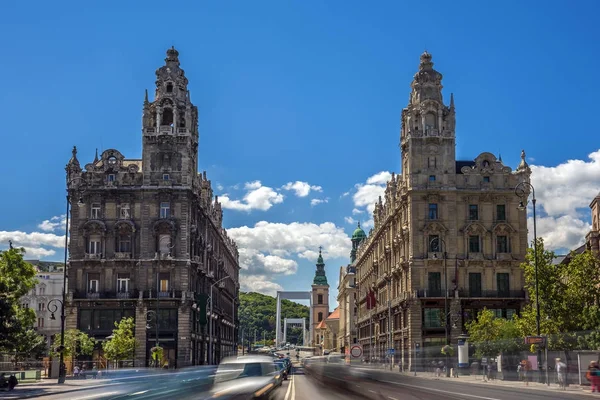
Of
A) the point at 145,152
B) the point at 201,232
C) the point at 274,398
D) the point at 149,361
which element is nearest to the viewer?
the point at 274,398

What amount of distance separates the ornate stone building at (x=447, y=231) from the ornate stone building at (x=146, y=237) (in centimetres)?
2377

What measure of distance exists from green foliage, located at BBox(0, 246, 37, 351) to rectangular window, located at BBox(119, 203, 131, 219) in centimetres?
3251

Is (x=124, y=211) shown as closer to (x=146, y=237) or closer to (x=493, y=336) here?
(x=146, y=237)

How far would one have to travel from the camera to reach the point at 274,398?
113ft

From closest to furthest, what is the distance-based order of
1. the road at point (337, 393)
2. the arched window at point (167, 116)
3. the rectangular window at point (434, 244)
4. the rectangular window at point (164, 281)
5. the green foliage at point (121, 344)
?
the road at point (337, 393) < the green foliage at point (121, 344) < the rectangular window at point (164, 281) < the rectangular window at point (434, 244) < the arched window at point (167, 116)

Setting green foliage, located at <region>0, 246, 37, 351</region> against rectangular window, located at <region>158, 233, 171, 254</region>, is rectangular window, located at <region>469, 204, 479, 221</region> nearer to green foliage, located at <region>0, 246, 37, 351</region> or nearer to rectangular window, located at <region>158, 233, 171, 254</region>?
rectangular window, located at <region>158, 233, 171, 254</region>

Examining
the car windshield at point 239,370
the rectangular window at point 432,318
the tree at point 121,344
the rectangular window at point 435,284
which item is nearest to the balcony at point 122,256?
the tree at point 121,344

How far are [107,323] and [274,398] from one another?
53067mm

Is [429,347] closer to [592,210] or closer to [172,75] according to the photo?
[592,210]

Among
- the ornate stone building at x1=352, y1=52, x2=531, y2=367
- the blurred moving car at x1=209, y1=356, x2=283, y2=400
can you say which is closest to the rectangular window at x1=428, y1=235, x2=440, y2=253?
the ornate stone building at x1=352, y1=52, x2=531, y2=367

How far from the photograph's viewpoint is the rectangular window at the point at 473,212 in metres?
86.6

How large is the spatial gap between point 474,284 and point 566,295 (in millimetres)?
34507

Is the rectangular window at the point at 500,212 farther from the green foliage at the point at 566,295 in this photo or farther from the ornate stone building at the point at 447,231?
the green foliage at the point at 566,295

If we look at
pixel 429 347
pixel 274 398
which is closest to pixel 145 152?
pixel 429 347
